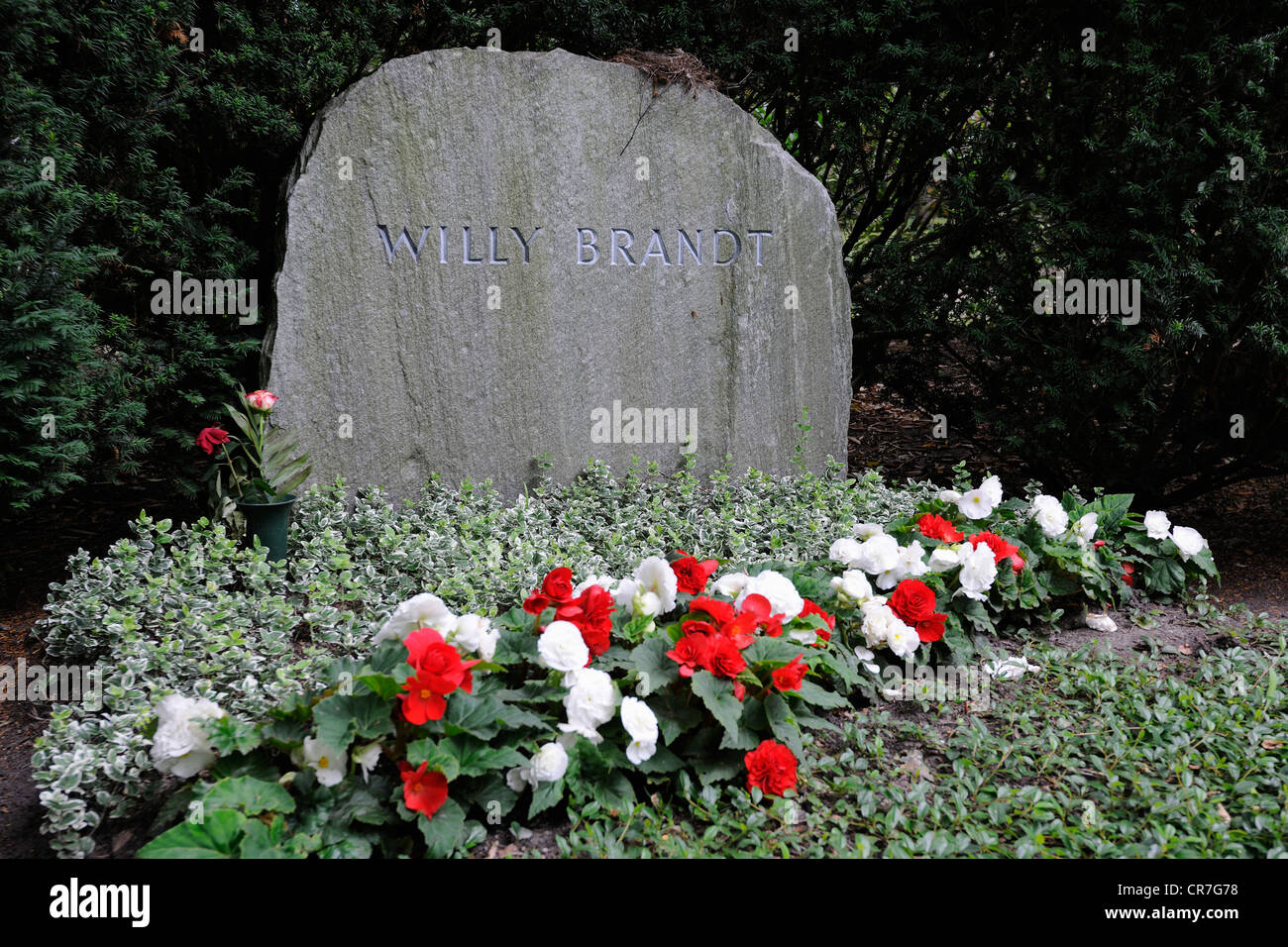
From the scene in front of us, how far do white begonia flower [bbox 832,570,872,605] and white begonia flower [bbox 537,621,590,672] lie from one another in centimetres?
109

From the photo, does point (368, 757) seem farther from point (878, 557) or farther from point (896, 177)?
point (896, 177)

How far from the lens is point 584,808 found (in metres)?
2.42

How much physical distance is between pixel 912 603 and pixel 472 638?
5.10 feet

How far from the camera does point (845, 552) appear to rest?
3480 mm

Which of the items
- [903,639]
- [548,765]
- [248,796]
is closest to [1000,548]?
[903,639]

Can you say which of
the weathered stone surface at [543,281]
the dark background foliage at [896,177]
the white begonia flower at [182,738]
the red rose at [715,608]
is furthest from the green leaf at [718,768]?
the dark background foliage at [896,177]

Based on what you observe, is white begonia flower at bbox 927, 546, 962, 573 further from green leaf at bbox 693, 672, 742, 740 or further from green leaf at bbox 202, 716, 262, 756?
green leaf at bbox 202, 716, 262, 756

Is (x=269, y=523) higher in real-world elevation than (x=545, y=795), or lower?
higher

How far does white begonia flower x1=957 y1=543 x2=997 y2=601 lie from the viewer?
3.46m

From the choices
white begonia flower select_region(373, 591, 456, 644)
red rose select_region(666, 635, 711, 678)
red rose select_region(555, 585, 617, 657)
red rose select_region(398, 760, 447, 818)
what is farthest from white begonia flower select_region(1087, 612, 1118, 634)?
red rose select_region(398, 760, 447, 818)

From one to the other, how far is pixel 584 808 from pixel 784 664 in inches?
26.4
